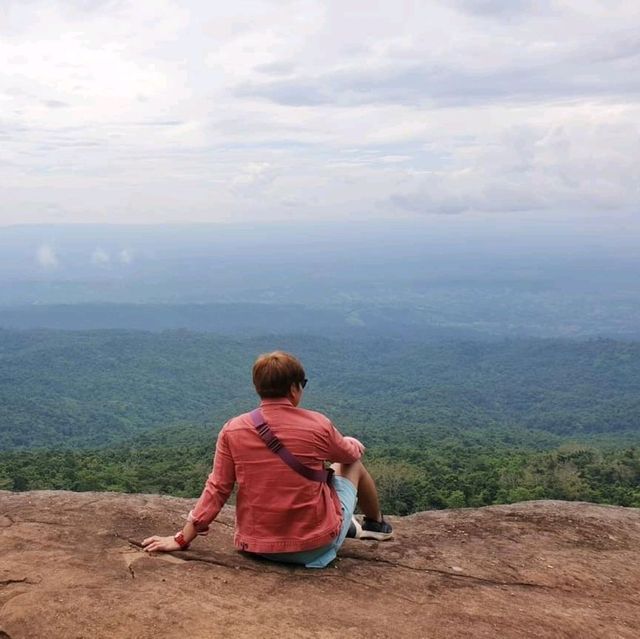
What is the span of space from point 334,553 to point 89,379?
121 metres

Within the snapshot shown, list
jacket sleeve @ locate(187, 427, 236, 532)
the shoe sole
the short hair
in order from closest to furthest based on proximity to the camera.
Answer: the short hair → jacket sleeve @ locate(187, 427, 236, 532) → the shoe sole

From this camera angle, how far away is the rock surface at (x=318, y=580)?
434 centimetres

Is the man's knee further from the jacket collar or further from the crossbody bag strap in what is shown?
the jacket collar

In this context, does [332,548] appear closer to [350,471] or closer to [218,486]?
[350,471]

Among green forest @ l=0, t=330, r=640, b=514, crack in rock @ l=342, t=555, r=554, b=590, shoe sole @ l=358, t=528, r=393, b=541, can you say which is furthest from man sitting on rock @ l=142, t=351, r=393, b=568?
green forest @ l=0, t=330, r=640, b=514

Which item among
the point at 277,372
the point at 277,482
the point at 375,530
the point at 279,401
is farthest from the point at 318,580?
the point at 277,372

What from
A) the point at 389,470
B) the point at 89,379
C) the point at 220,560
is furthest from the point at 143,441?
the point at 89,379

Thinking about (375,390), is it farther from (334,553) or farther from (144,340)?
(334,553)

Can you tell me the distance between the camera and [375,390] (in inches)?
4663

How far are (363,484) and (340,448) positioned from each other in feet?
2.71

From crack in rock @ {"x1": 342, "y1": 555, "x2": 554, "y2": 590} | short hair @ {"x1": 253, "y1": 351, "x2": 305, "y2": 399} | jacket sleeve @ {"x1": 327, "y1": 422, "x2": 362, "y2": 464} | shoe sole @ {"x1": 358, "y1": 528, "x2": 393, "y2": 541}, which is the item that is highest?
short hair @ {"x1": 253, "y1": 351, "x2": 305, "y2": 399}

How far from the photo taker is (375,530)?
20.7ft

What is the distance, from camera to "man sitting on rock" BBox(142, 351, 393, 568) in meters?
5.02

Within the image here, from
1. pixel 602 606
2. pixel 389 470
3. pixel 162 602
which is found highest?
pixel 162 602
